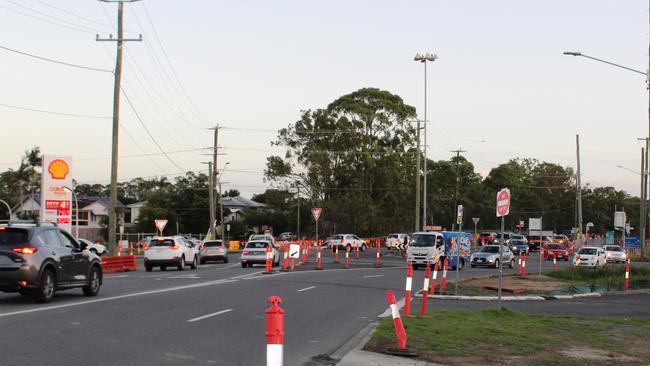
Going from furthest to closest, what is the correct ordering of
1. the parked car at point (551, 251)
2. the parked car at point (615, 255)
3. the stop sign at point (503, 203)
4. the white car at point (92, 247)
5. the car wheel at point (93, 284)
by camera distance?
the parked car at point (551, 251), the parked car at point (615, 255), the white car at point (92, 247), the car wheel at point (93, 284), the stop sign at point (503, 203)

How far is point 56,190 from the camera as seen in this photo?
3347 centimetres

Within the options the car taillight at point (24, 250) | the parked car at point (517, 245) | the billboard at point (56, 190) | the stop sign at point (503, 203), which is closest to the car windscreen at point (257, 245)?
the billboard at point (56, 190)

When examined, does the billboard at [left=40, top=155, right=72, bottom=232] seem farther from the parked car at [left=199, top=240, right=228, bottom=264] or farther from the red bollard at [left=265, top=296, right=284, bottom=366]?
the red bollard at [left=265, top=296, right=284, bottom=366]

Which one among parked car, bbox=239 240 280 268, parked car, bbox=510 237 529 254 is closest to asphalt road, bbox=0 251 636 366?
parked car, bbox=239 240 280 268

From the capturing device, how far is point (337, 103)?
79.9 meters

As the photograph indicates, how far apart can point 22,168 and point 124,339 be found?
88.2m

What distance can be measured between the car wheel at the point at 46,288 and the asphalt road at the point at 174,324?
0.30 meters

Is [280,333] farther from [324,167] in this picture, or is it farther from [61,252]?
[324,167]

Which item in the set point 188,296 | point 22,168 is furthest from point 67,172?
point 22,168

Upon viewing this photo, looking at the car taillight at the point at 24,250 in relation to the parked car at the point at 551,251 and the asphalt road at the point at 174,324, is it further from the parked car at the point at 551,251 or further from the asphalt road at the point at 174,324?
the parked car at the point at 551,251

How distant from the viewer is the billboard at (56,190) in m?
33.1

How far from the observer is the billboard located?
3306 cm

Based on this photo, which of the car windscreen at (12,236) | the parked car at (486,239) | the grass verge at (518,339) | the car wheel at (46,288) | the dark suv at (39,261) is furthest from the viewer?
the parked car at (486,239)

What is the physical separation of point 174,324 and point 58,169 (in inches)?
871
